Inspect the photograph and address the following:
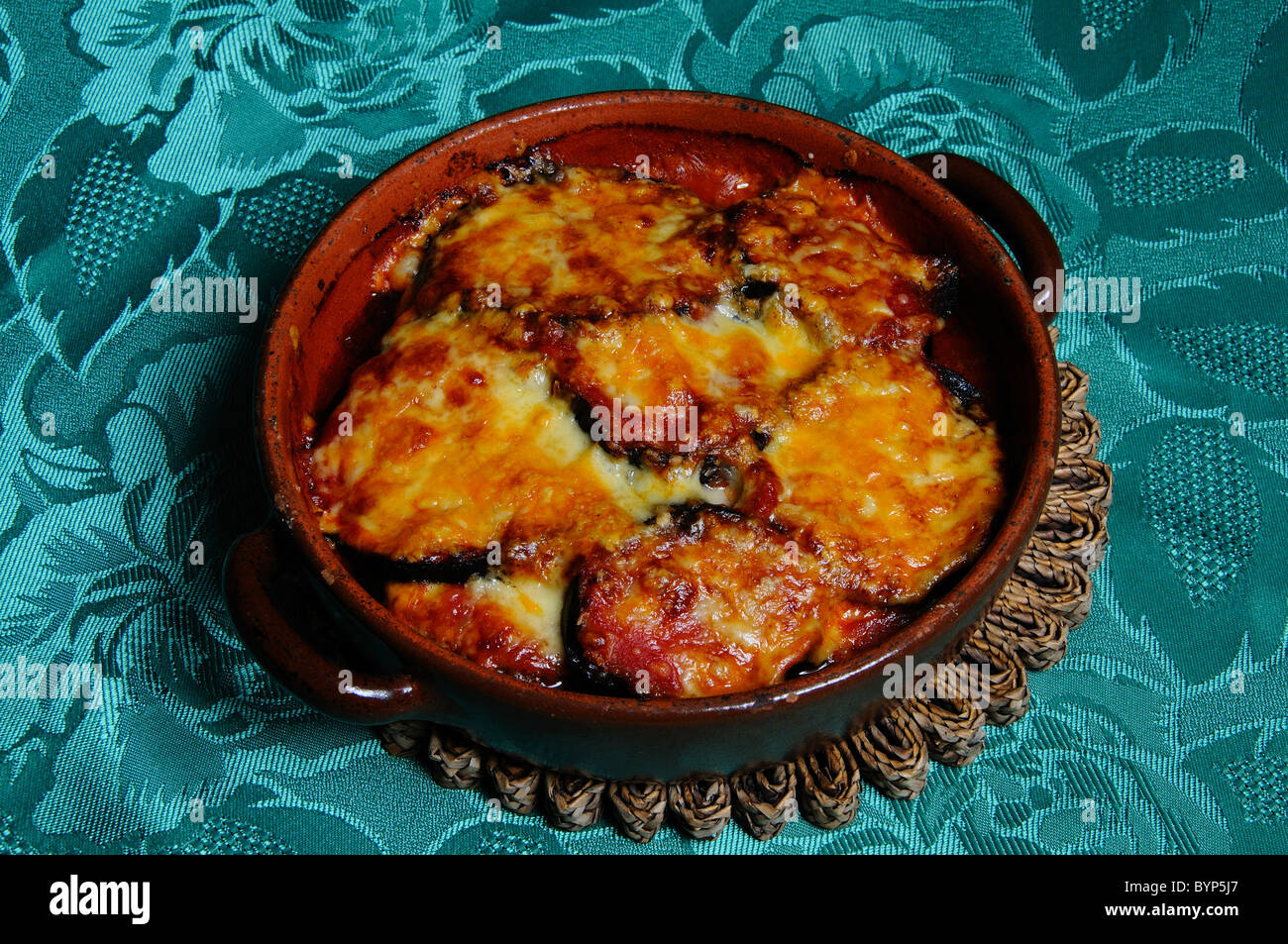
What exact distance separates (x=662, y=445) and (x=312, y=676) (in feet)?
1.89

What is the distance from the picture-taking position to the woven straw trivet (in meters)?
1.77

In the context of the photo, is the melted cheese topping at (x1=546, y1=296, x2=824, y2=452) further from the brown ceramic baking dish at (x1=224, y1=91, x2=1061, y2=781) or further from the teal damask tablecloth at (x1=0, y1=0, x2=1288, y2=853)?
the teal damask tablecloth at (x1=0, y1=0, x2=1288, y2=853)

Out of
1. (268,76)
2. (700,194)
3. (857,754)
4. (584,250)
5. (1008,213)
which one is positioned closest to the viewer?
(857,754)

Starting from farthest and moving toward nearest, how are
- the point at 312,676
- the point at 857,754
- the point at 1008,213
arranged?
the point at 1008,213, the point at 857,754, the point at 312,676

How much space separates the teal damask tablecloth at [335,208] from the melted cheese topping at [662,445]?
17.3 inches

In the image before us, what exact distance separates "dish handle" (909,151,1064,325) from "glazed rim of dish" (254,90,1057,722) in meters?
0.11

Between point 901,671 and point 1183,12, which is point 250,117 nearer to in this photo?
point 901,671

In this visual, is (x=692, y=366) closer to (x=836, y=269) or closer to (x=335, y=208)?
(x=836, y=269)

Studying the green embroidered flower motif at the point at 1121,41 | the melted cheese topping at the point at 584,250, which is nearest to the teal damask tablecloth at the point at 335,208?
the green embroidered flower motif at the point at 1121,41

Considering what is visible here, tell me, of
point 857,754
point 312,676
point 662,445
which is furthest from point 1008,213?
point 312,676

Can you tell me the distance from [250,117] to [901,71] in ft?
4.98

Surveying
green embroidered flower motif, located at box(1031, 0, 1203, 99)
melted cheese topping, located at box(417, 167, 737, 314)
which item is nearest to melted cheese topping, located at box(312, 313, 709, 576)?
melted cheese topping, located at box(417, 167, 737, 314)

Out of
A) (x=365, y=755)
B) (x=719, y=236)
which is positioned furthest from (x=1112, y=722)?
(x=365, y=755)

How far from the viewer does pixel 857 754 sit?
183 centimetres
